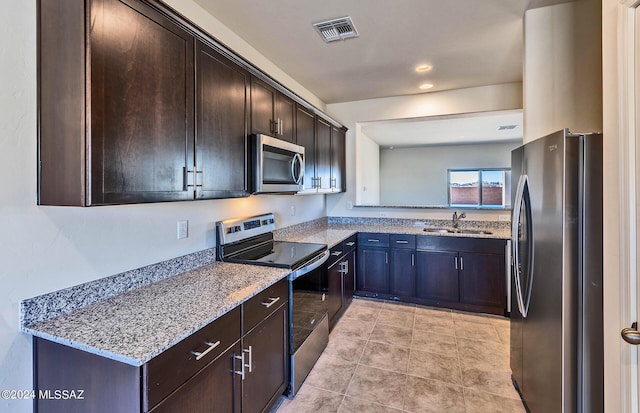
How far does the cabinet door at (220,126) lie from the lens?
168 cm

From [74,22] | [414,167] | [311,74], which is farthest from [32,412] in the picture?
[414,167]

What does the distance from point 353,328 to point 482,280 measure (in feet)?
5.06

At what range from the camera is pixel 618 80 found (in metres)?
1.14

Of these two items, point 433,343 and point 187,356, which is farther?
point 433,343

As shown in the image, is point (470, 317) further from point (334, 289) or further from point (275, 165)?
point (275, 165)

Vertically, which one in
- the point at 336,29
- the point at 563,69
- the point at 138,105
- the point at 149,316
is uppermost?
the point at 336,29

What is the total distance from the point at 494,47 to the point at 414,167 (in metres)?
5.47

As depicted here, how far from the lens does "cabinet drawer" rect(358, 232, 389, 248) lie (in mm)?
3789

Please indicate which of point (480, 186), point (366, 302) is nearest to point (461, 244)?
point (366, 302)

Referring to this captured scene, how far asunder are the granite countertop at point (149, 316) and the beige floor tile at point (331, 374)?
3.09 feet

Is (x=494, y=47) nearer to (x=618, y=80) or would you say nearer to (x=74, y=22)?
(x=618, y=80)

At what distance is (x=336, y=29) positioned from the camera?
2.36 m

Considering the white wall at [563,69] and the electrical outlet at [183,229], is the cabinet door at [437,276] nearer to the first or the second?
the white wall at [563,69]

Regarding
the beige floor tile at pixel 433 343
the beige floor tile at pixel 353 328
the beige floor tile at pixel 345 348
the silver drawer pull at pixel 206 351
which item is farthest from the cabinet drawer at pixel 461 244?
the silver drawer pull at pixel 206 351
